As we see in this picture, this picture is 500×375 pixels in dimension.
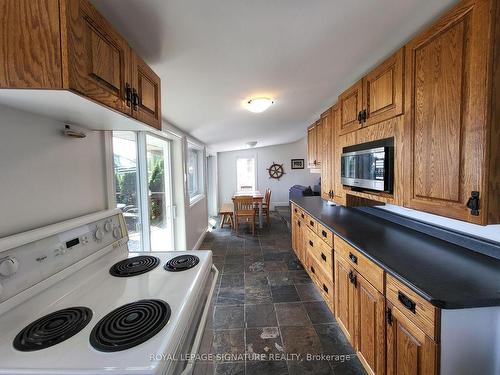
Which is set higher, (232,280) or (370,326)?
(370,326)

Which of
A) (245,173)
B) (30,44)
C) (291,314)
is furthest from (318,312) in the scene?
(245,173)

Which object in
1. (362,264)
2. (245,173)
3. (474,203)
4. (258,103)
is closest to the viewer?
(474,203)

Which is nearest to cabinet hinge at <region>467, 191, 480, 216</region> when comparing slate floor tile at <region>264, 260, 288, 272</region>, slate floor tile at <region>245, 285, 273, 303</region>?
slate floor tile at <region>245, 285, 273, 303</region>

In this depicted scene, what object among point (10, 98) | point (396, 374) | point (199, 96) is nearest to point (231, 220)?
point (199, 96)

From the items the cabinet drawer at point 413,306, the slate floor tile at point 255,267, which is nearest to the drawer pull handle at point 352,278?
the cabinet drawer at point 413,306

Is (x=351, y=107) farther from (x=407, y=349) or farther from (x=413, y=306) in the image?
(x=407, y=349)

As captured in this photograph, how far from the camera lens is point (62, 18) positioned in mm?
668

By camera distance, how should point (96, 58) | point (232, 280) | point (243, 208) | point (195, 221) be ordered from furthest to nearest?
1. point (243, 208)
2. point (195, 221)
3. point (232, 280)
4. point (96, 58)

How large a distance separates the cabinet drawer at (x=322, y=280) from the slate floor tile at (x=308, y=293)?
0.65ft

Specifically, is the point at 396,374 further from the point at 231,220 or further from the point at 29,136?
the point at 231,220

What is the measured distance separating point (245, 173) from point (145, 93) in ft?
22.1

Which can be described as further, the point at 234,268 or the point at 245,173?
the point at 245,173

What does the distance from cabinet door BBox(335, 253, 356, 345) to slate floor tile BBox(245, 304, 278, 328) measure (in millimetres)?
597

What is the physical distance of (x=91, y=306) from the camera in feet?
2.93
